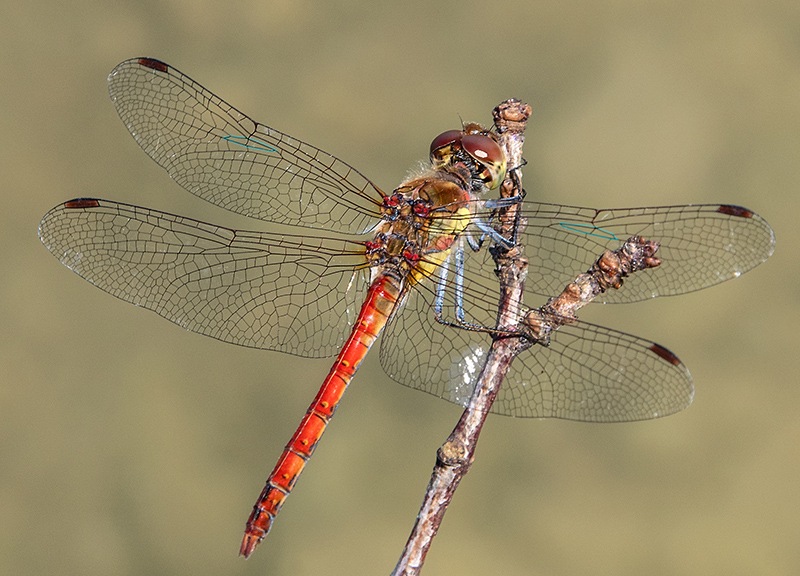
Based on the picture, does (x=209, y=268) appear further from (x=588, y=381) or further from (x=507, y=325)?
(x=588, y=381)

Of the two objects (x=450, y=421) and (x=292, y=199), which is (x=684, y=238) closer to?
(x=292, y=199)

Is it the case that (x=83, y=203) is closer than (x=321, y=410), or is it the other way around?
(x=321, y=410)

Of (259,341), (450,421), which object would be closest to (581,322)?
(259,341)

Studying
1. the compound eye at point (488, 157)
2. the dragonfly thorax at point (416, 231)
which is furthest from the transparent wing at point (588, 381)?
the compound eye at point (488, 157)

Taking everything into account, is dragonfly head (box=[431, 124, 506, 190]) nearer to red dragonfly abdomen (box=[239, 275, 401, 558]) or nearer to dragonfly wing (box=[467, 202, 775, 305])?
dragonfly wing (box=[467, 202, 775, 305])

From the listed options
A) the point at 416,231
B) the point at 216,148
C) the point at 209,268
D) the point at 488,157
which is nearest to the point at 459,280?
the point at 416,231

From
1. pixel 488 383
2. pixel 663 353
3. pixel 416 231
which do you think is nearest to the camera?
pixel 488 383

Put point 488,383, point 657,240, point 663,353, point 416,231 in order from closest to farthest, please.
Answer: point 488,383 → point 663,353 → point 657,240 → point 416,231
